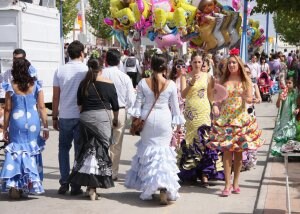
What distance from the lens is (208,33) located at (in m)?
18.5

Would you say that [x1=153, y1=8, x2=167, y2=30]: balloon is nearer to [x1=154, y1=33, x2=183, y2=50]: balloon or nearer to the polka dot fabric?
[x1=154, y1=33, x2=183, y2=50]: balloon

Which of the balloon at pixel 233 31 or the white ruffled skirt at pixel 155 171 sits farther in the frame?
the balloon at pixel 233 31

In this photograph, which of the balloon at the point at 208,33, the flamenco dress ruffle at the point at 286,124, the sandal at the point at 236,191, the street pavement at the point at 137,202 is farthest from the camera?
the balloon at the point at 208,33

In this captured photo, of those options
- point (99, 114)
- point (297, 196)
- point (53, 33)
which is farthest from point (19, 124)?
point (53, 33)

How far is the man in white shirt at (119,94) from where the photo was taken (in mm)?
9297

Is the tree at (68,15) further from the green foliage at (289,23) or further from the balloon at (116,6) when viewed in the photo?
the balloon at (116,6)

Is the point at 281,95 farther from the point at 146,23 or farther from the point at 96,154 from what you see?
the point at 146,23

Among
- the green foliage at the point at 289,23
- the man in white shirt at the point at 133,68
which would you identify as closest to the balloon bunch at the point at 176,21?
the green foliage at the point at 289,23

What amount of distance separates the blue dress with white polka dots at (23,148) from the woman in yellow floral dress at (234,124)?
221 cm

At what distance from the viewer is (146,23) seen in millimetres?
18234

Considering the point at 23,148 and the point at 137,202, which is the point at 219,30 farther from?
the point at 23,148

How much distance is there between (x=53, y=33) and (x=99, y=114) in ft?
27.7

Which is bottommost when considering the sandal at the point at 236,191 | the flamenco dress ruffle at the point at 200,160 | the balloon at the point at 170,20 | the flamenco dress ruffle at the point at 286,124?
the sandal at the point at 236,191

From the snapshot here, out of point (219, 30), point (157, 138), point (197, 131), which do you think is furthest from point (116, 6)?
point (157, 138)
